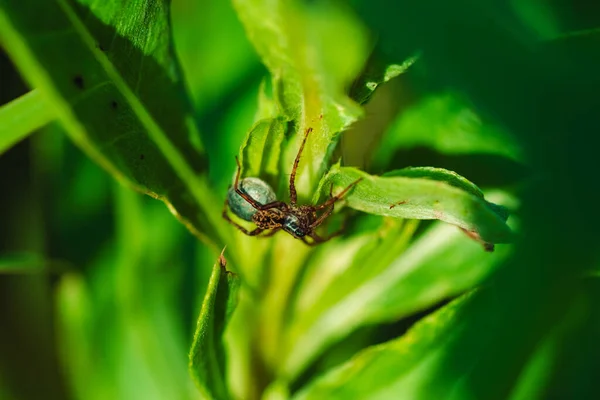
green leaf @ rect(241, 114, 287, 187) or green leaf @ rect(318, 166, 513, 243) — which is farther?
green leaf @ rect(241, 114, 287, 187)

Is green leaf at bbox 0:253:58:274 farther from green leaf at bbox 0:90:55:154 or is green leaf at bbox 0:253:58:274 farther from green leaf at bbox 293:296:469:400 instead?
green leaf at bbox 293:296:469:400

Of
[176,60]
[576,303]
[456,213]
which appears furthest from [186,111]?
[576,303]

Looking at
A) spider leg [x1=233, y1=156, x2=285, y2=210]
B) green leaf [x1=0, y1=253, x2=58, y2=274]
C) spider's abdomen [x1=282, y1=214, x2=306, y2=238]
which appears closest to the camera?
spider leg [x1=233, y1=156, x2=285, y2=210]

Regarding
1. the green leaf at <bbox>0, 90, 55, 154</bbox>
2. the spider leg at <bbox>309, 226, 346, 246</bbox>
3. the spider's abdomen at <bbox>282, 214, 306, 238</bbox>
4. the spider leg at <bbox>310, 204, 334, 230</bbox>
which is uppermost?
the green leaf at <bbox>0, 90, 55, 154</bbox>

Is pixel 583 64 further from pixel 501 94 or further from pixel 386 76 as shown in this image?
pixel 386 76

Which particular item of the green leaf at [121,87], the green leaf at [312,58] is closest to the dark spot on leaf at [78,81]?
the green leaf at [121,87]

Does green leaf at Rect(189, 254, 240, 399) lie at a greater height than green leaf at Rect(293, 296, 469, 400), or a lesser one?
greater

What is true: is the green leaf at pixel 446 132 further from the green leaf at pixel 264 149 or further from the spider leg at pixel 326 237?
the green leaf at pixel 264 149

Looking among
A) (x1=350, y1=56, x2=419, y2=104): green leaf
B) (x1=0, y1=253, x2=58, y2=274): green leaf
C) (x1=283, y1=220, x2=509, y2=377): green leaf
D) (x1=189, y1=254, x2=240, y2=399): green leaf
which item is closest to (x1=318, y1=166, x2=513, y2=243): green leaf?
(x1=350, y1=56, x2=419, y2=104): green leaf
